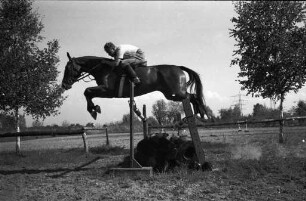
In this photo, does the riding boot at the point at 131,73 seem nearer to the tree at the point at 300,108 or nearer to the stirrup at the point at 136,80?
the stirrup at the point at 136,80

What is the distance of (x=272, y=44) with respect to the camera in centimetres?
1525

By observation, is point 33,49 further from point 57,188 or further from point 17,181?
point 57,188

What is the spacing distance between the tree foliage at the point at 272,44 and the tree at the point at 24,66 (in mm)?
9622

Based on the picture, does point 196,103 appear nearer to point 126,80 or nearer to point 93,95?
point 126,80

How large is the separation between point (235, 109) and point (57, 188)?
77.7 meters

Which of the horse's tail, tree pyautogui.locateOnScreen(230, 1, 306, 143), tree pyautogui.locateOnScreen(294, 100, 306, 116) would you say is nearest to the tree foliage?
tree pyautogui.locateOnScreen(230, 1, 306, 143)

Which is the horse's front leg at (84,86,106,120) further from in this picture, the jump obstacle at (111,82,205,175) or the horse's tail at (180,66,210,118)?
the horse's tail at (180,66,210,118)

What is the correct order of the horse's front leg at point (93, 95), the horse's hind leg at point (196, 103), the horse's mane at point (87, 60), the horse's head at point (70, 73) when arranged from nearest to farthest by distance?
the horse's front leg at point (93, 95) → the horse's head at point (70, 73) → the horse's mane at point (87, 60) → the horse's hind leg at point (196, 103)

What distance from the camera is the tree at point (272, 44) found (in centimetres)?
1509

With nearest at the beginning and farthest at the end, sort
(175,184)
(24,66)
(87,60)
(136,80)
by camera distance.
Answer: (175,184)
(136,80)
(87,60)
(24,66)


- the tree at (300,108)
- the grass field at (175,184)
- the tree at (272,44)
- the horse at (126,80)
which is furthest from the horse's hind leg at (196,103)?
the tree at (300,108)

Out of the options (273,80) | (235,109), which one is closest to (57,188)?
(273,80)

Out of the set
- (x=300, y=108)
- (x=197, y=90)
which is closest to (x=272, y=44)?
(x=197, y=90)

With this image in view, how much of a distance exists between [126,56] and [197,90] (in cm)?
220
